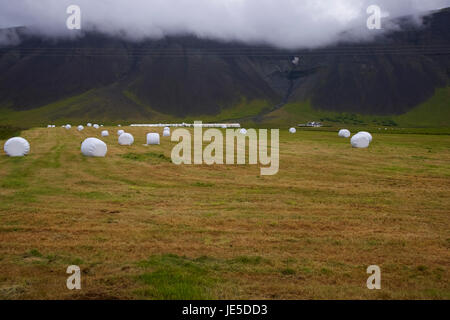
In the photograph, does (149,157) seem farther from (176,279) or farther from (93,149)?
(176,279)

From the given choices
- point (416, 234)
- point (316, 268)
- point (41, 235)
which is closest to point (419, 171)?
point (416, 234)

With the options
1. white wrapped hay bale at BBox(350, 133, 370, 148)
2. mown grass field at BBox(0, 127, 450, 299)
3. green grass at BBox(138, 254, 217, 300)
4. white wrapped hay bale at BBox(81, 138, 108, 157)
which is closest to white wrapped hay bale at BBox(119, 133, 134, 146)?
white wrapped hay bale at BBox(81, 138, 108, 157)

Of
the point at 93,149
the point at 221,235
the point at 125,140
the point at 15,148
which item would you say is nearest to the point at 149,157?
the point at 93,149

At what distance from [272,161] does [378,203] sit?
43.0ft

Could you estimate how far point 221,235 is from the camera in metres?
11.1

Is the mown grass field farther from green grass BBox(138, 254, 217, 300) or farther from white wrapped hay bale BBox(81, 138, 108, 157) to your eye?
white wrapped hay bale BBox(81, 138, 108, 157)

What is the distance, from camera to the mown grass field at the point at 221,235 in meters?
7.83

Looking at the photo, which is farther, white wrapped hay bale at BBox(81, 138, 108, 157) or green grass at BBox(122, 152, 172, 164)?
white wrapped hay bale at BBox(81, 138, 108, 157)

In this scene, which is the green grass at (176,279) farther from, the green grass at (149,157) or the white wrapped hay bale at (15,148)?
the white wrapped hay bale at (15,148)

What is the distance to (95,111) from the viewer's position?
190250 mm

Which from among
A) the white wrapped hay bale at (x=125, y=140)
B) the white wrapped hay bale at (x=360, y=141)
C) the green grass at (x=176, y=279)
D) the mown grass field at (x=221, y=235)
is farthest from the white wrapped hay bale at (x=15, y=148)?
the white wrapped hay bale at (x=360, y=141)

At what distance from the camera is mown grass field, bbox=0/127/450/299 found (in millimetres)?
7832

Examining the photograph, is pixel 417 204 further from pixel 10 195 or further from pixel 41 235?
pixel 10 195

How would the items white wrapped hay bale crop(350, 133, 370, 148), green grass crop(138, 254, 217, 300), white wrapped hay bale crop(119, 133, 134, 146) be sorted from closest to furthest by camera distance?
green grass crop(138, 254, 217, 300), white wrapped hay bale crop(350, 133, 370, 148), white wrapped hay bale crop(119, 133, 134, 146)
